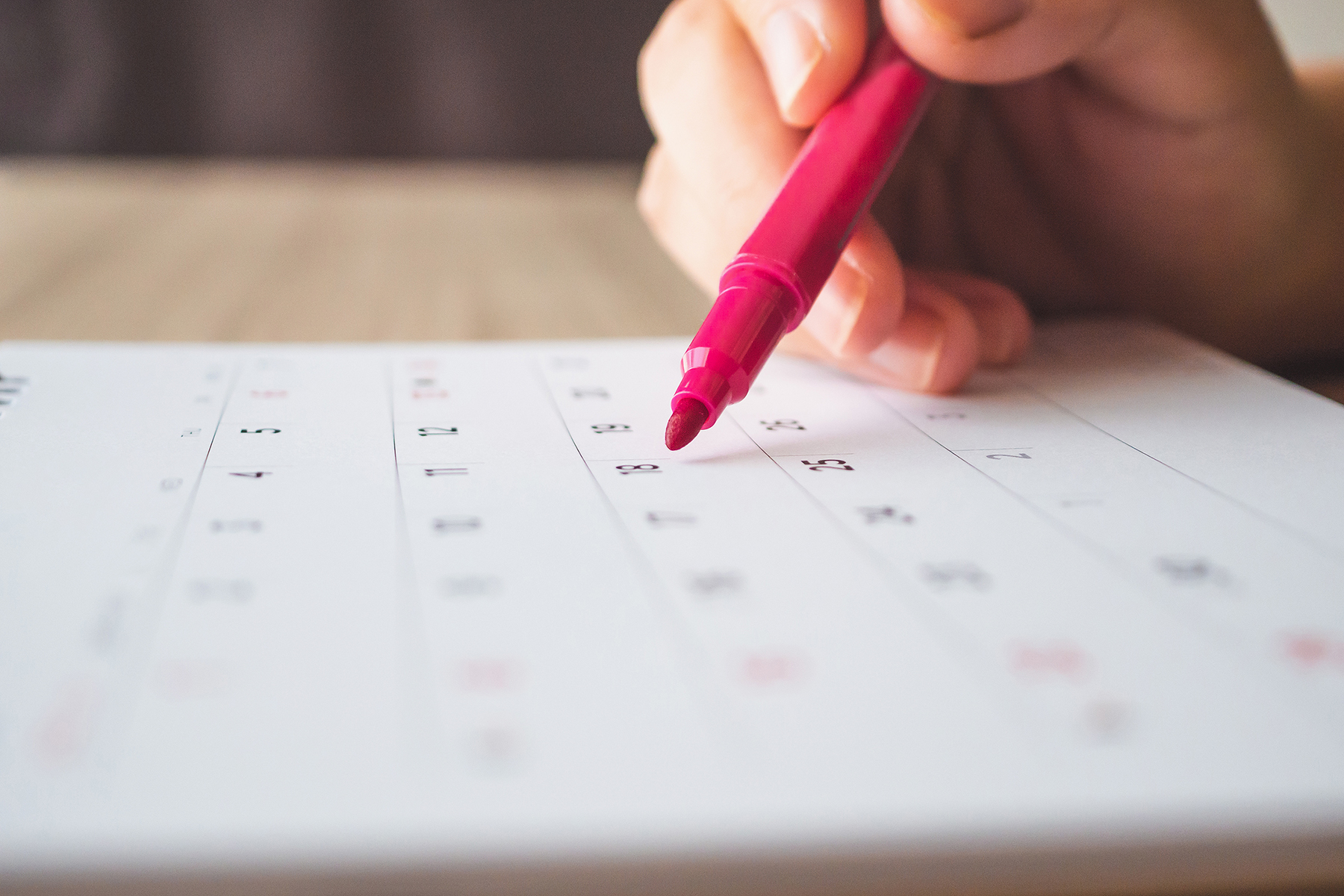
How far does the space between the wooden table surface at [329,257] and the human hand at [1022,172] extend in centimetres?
8

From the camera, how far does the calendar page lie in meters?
0.17

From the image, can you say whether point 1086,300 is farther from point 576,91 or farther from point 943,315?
point 576,91

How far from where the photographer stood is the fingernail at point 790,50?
391 mm

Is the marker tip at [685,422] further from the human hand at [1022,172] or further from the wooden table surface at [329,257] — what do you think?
the wooden table surface at [329,257]

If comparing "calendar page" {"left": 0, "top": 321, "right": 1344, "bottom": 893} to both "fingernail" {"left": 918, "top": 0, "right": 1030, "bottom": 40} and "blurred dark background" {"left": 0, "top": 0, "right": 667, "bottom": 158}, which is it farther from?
"blurred dark background" {"left": 0, "top": 0, "right": 667, "bottom": 158}

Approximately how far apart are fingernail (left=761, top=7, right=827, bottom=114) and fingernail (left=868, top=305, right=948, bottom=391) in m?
0.09

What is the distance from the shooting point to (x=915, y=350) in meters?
0.39

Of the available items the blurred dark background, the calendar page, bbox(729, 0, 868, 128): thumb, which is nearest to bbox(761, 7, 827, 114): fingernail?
bbox(729, 0, 868, 128): thumb

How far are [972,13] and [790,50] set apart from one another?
0.06 meters

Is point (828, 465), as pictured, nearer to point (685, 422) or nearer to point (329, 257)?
point (685, 422)

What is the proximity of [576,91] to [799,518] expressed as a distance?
0.93m

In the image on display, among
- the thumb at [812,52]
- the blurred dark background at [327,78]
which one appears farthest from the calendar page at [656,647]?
the blurred dark background at [327,78]

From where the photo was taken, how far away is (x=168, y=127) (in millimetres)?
1081

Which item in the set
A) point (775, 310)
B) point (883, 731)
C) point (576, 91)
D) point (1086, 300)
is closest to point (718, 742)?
point (883, 731)
